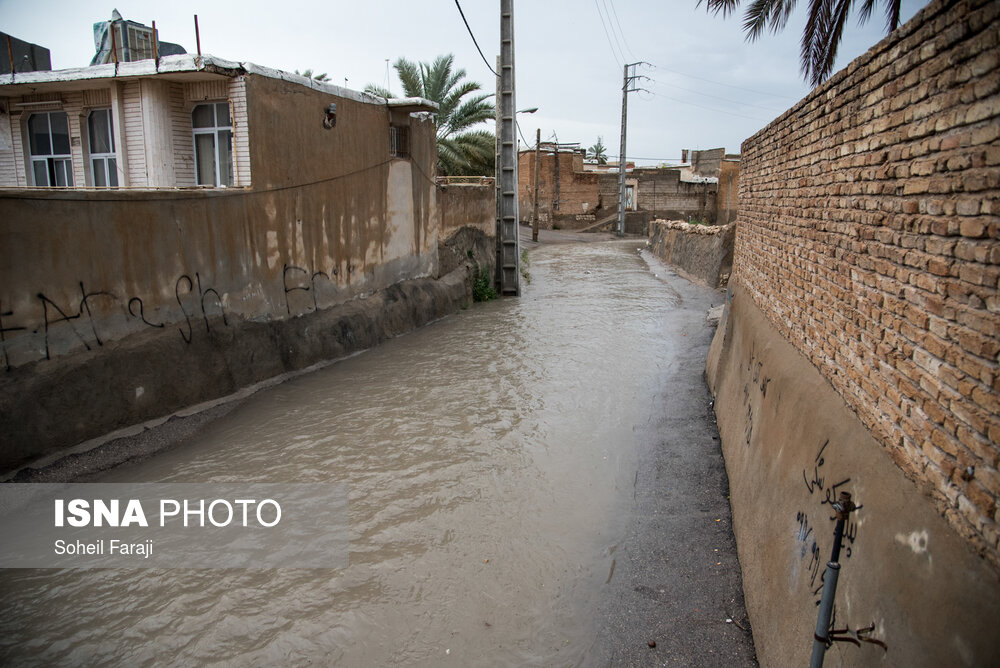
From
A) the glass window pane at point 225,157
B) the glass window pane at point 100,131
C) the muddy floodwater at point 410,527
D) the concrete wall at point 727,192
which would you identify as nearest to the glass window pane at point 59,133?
the glass window pane at point 100,131

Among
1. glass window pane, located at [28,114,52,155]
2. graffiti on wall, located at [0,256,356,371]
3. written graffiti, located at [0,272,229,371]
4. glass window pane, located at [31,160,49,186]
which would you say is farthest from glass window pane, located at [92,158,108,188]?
written graffiti, located at [0,272,229,371]

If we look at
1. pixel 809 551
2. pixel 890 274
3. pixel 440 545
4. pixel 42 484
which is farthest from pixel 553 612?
pixel 42 484

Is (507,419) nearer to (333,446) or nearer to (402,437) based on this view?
(402,437)

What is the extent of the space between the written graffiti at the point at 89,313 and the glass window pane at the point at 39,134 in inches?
288

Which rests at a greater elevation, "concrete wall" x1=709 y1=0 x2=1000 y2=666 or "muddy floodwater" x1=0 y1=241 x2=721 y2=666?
"concrete wall" x1=709 y1=0 x2=1000 y2=666

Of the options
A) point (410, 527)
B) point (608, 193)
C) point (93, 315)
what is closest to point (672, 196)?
point (608, 193)

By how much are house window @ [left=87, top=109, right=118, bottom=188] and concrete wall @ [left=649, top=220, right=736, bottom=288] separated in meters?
14.1

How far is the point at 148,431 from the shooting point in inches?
284

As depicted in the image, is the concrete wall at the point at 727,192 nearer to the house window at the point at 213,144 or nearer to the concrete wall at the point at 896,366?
the house window at the point at 213,144

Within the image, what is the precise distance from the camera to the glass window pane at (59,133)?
484 inches

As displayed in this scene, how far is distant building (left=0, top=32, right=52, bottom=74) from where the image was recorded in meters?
13.2

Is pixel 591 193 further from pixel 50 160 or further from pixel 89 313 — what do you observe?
pixel 89 313

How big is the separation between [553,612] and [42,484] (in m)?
4.86

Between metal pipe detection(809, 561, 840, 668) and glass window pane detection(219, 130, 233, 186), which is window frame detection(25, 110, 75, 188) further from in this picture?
metal pipe detection(809, 561, 840, 668)
